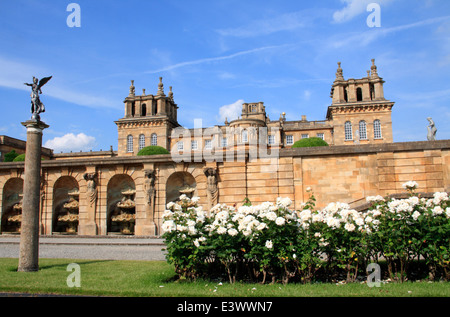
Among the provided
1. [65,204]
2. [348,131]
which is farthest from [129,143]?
[65,204]

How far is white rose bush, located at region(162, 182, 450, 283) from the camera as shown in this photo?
7270 millimetres

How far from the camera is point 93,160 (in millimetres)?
19047

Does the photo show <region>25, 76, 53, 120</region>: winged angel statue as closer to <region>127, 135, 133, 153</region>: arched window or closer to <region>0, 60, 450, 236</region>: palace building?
<region>0, 60, 450, 236</region>: palace building

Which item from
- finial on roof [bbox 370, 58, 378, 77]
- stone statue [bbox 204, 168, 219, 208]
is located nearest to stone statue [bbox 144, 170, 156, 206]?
stone statue [bbox 204, 168, 219, 208]

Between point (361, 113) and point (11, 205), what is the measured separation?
1950 inches

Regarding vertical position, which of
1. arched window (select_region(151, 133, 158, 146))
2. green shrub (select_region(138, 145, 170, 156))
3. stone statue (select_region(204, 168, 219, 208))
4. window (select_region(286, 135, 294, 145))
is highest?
arched window (select_region(151, 133, 158, 146))

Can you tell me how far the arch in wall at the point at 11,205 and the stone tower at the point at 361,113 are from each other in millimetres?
46221

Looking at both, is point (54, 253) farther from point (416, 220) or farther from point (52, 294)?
point (416, 220)

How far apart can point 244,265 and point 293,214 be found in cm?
168

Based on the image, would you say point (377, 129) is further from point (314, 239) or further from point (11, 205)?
point (314, 239)

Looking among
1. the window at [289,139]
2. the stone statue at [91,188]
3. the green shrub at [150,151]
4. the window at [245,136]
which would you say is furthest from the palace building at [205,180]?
the window at [289,139]

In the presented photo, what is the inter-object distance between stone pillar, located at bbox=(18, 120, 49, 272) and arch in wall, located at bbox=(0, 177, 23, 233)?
12.0 metres
